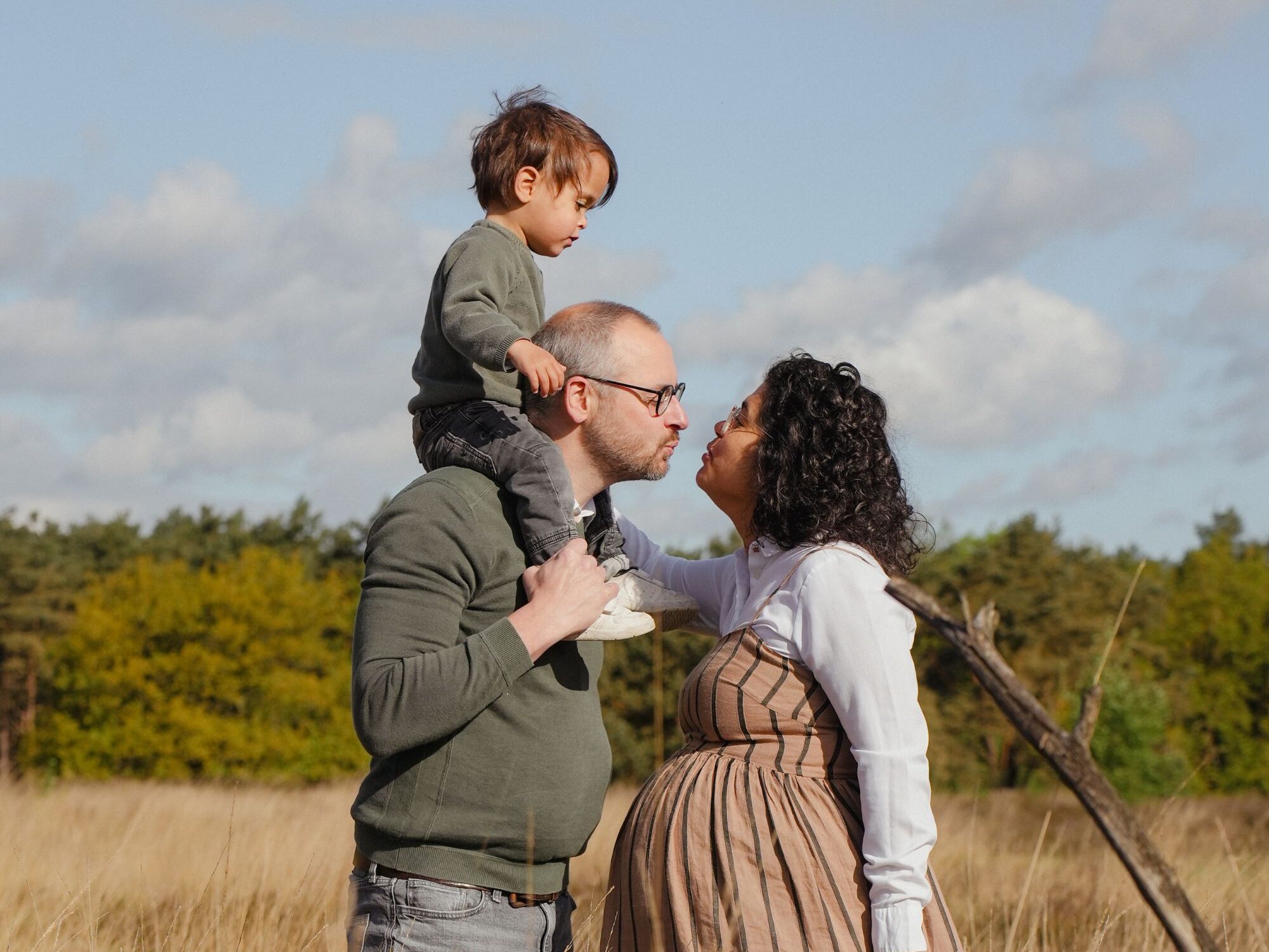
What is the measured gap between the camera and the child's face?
12.2 feet

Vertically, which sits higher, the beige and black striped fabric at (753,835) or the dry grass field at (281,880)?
the beige and black striped fabric at (753,835)

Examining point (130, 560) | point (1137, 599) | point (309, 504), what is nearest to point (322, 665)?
point (130, 560)

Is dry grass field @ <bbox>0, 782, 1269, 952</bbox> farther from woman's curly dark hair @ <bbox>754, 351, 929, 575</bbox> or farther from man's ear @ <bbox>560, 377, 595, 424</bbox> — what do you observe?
man's ear @ <bbox>560, 377, 595, 424</bbox>

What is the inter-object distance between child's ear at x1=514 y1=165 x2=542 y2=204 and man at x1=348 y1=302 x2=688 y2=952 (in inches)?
42.8

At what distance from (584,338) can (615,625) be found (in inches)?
27.1

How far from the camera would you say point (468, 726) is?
2.71m

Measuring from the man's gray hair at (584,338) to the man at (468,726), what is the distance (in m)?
0.37

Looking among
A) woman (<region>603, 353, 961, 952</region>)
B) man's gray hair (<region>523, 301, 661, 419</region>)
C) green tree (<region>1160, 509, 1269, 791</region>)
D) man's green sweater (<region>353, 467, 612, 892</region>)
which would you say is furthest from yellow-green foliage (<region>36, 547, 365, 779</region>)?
woman (<region>603, 353, 961, 952</region>)

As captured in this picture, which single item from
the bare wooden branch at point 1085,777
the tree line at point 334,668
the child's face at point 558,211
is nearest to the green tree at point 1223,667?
the tree line at point 334,668

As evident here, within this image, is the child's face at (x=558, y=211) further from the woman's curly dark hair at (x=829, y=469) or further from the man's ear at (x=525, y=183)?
the woman's curly dark hair at (x=829, y=469)

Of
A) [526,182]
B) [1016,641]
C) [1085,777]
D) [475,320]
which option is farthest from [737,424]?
[1016,641]

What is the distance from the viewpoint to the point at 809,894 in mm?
2561

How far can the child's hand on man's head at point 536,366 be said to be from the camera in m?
2.94

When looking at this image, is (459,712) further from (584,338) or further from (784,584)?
(584,338)
